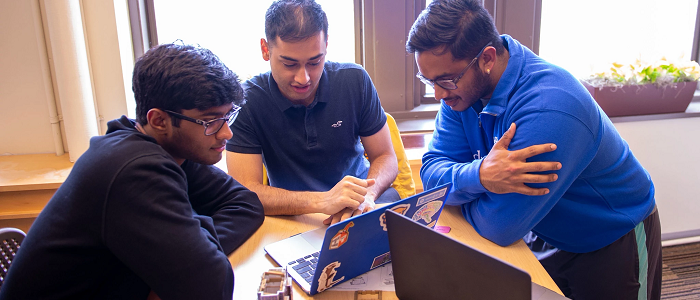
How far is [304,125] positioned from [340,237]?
828mm

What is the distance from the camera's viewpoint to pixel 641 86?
2555 millimetres

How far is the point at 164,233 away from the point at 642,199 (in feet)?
4.28

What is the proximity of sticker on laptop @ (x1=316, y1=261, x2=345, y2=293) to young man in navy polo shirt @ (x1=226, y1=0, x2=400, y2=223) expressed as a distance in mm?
398

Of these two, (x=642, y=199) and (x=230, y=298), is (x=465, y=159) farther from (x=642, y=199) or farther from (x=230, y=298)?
(x=230, y=298)

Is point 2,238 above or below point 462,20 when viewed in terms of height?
below

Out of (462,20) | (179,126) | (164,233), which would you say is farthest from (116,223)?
(462,20)

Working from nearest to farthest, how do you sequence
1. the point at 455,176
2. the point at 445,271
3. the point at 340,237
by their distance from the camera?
the point at 445,271
the point at 340,237
the point at 455,176

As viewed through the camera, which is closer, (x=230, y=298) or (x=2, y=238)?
Answer: (x=230, y=298)

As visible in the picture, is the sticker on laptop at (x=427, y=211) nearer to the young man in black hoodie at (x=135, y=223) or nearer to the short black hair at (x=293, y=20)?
the young man in black hoodie at (x=135, y=223)

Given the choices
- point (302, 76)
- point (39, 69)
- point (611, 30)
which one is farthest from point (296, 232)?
point (611, 30)

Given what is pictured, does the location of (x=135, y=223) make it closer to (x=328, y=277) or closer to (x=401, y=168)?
(x=328, y=277)

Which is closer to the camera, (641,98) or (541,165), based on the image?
(541,165)

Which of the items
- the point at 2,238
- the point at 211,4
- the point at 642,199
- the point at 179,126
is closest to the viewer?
the point at 179,126

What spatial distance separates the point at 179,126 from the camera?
1.08m
